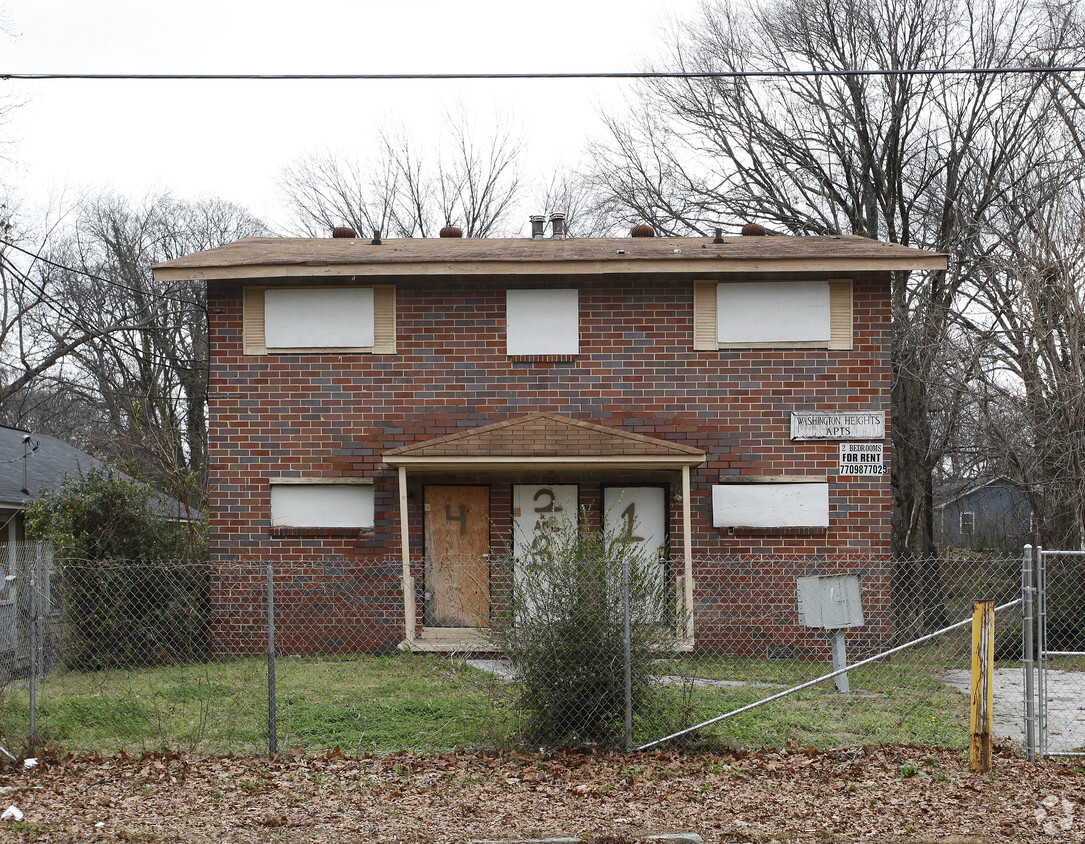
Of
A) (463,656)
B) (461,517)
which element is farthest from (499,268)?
(463,656)

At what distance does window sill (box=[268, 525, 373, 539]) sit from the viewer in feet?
43.7

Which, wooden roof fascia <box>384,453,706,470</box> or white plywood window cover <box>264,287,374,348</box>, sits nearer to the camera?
wooden roof fascia <box>384,453,706,470</box>

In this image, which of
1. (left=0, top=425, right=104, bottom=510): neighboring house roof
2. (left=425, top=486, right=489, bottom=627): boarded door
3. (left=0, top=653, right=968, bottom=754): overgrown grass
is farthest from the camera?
(left=0, top=425, right=104, bottom=510): neighboring house roof

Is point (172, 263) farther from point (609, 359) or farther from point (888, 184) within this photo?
point (888, 184)

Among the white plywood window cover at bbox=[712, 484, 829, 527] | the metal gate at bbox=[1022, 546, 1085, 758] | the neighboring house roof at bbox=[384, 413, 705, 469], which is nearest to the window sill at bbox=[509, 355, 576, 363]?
the neighboring house roof at bbox=[384, 413, 705, 469]

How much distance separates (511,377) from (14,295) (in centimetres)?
2448

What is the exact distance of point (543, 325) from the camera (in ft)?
44.2

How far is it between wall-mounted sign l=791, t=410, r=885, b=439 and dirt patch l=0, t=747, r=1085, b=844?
608 centimetres

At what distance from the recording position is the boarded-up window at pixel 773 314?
43.7ft

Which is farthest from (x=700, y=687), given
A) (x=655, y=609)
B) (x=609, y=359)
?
(x=609, y=359)

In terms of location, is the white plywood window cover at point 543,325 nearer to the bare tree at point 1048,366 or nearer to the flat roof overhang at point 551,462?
the flat roof overhang at point 551,462

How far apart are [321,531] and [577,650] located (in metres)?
6.63

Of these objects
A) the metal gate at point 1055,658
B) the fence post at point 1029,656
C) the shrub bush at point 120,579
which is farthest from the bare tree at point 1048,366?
the shrub bush at point 120,579

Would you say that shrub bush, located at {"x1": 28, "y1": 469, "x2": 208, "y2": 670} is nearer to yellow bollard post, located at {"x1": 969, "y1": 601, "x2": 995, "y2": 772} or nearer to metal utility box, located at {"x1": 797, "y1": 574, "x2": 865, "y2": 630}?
metal utility box, located at {"x1": 797, "y1": 574, "x2": 865, "y2": 630}
